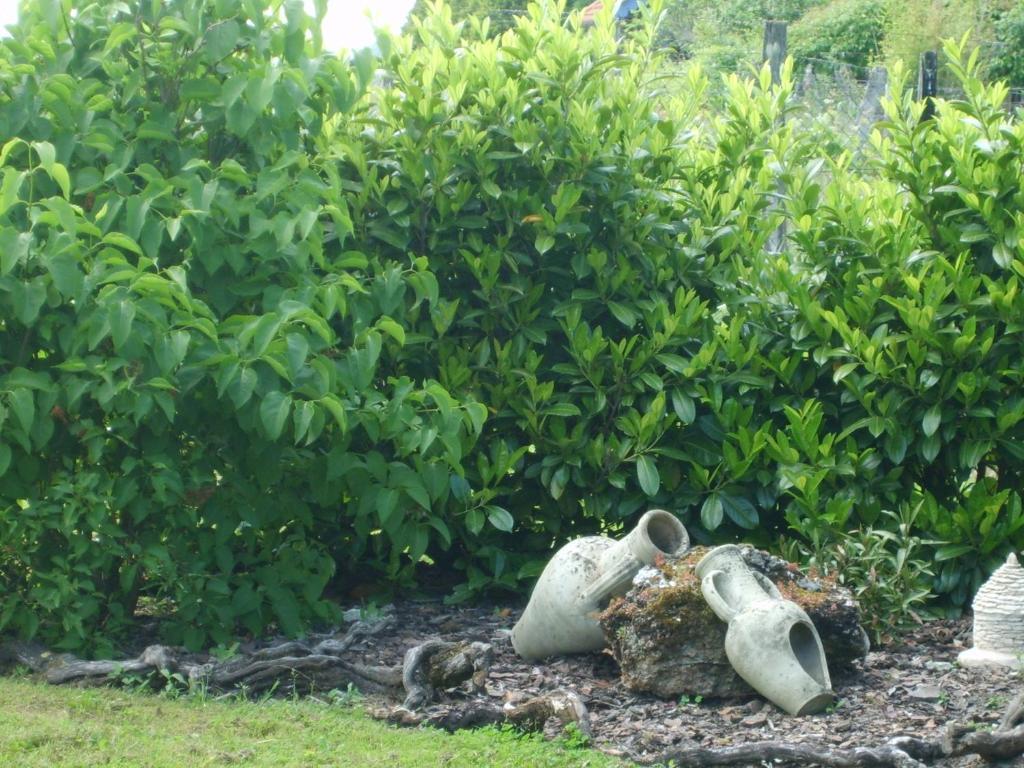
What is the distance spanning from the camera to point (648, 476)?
5949mm

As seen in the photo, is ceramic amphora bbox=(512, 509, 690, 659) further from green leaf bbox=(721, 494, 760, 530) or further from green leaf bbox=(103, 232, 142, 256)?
green leaf bbox=(103, 232, 142, 256)

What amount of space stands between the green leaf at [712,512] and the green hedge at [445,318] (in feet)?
0.08

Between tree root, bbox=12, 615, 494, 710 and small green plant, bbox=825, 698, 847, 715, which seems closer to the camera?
small green plant, bbox=825, 698, 847, 715

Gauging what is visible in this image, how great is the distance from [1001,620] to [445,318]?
8.92 feet

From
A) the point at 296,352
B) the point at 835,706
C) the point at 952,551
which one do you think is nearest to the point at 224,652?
the point at 296,352

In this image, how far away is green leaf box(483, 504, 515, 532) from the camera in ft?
19.2

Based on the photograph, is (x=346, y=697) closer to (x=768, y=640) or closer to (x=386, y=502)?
(x=386, y=502)

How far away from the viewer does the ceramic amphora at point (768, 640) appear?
4445 mm

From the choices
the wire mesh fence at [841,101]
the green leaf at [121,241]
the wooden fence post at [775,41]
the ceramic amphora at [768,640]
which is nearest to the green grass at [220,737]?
the ceramic amphora at [768,640]

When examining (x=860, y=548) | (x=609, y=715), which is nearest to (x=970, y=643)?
(x=860, y=548)

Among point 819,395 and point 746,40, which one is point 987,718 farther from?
point 746,40

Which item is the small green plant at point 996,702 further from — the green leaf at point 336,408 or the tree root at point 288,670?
the green leaf at point 336,408

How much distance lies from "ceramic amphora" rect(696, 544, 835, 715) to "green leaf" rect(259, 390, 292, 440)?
1608 mm

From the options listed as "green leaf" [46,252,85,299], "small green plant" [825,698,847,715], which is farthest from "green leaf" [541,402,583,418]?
"green leaf" [46,252,85,299]
